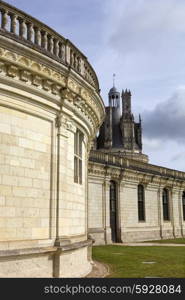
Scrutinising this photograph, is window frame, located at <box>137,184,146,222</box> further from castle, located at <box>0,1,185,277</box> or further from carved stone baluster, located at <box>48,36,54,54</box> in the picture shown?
carved stone baluster, located at <box>48,36,54,54</box>

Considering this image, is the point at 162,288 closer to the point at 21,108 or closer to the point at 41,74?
the point at 21,108

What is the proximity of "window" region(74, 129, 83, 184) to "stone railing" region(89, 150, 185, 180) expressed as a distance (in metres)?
14.5

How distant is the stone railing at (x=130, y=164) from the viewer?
2789 cm

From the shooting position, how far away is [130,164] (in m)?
31.5

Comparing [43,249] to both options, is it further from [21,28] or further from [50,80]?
[21,28]

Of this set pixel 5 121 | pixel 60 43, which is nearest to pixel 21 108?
pixel 5 121

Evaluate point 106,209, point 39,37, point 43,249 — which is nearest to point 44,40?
point 39,37

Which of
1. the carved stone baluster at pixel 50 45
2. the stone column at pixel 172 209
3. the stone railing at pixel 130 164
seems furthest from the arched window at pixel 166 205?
the carved stone baluster at pixel 50 45

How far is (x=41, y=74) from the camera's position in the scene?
955 cm

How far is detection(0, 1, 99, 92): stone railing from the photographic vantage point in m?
9.08

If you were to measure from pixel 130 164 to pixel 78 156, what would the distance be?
19.9m

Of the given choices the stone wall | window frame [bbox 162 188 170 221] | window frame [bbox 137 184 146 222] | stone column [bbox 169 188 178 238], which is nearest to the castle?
the stone wall

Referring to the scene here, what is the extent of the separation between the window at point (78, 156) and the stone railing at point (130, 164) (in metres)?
14.5

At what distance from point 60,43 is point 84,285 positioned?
6.75 metres
